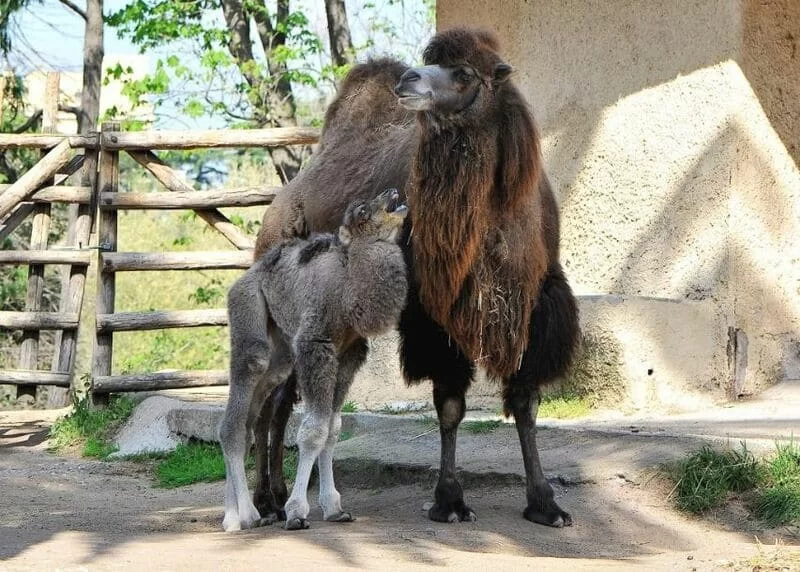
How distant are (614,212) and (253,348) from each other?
14.2 feet

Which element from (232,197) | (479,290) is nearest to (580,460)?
(479,290)

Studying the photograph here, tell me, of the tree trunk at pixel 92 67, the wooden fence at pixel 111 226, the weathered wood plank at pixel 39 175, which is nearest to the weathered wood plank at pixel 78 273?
the wooden fence at pixel 111 226

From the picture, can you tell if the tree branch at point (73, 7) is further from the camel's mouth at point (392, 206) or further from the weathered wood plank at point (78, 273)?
the camel's mouth at point (392, 206)

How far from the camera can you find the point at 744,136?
8.66 meters

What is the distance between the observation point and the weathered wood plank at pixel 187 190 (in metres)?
11.1

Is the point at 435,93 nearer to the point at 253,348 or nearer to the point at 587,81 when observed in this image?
the point at 253,348

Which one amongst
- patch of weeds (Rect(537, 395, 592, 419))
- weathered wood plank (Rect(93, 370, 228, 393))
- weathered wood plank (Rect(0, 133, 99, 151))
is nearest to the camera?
patch of weeds (Rect(537, 395, 592, 419))

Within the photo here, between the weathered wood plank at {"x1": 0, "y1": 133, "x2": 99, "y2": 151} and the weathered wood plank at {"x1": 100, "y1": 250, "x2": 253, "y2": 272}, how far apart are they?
3.67ft

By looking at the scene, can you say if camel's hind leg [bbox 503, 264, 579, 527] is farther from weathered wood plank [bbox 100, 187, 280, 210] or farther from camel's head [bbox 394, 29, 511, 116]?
weathered wood plank [bbox 100, 187, 280, 210]

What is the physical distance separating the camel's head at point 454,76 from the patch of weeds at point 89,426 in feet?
18.0

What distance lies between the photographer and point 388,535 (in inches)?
206

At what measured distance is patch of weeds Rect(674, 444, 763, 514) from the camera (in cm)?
600

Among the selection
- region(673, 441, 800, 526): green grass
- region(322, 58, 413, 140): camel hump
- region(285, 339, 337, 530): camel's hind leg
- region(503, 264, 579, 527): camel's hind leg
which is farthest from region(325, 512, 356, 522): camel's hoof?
region(322, 58, 413, 140): camel hump

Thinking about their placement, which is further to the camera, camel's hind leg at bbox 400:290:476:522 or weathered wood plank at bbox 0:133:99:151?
weathered wood plank at bbox 0:133:99:151
